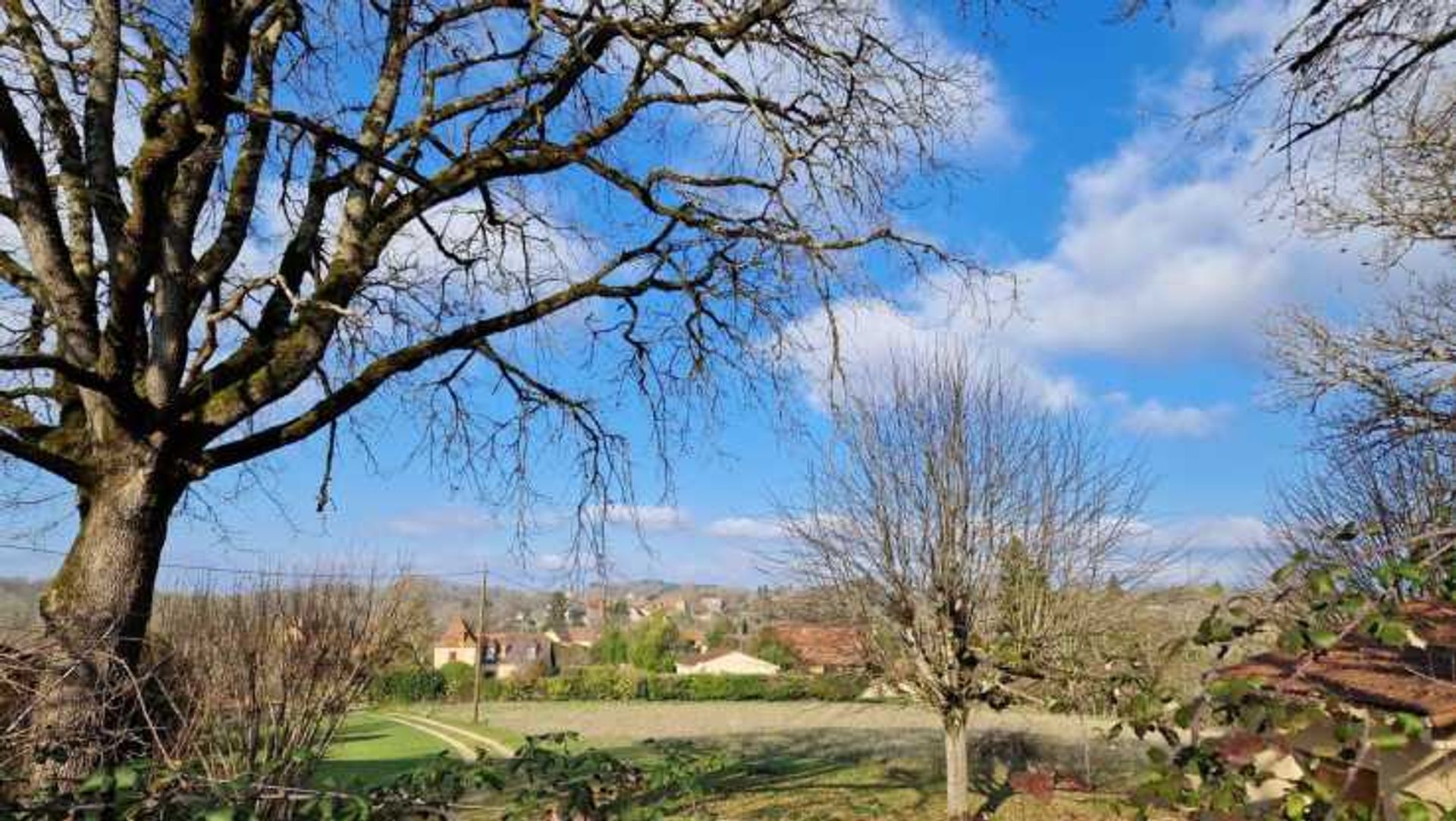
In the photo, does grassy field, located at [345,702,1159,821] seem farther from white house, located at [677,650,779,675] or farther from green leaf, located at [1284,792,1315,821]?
white house, located at [677,650,779,675]

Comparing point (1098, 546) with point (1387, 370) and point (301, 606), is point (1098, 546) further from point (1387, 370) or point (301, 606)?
point (301, 606)

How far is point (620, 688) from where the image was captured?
3841 cm

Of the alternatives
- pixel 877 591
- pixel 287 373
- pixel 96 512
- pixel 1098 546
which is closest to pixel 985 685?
pixel 877 591

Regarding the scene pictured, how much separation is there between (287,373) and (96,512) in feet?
4.52

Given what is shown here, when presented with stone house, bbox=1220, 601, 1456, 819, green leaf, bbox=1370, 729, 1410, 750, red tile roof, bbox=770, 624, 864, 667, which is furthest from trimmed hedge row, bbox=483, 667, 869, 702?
green leaf, bbox=1370, 729, 1410, 750

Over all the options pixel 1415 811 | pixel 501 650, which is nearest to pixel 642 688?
pixel 501 650

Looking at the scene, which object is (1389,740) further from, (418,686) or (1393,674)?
(418,686)

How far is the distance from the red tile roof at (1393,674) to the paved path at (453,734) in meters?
13.3

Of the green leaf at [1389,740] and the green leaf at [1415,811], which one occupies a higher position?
the green leaf at [1389,740]

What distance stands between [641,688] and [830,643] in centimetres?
2855

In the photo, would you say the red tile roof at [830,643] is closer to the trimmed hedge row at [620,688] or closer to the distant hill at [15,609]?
the distant hill at [15,609]

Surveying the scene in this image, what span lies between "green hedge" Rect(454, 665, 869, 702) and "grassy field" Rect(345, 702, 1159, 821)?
8.58m

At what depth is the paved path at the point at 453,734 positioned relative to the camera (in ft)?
60.2

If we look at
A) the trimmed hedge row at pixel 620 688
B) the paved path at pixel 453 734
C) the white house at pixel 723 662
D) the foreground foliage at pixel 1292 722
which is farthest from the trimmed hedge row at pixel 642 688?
the foreground foliage at pixel 1292 722
